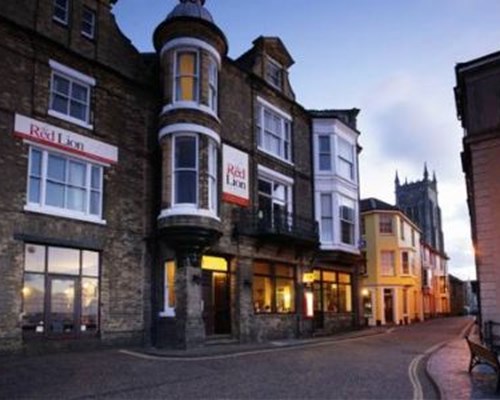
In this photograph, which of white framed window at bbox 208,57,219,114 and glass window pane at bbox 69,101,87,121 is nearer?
glass window pane at bbox 69,101,87,121

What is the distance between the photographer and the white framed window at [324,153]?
2909 centimetres

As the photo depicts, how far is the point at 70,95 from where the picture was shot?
1873 cm

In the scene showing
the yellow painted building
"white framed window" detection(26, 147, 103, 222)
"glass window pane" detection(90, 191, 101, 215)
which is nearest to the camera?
"white framed window" detection(26, 147, 103, 222)

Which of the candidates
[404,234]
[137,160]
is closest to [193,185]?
[137,160]

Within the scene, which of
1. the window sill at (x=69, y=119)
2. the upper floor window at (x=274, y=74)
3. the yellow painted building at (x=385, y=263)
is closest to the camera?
the window sill at (x=69, y=119)

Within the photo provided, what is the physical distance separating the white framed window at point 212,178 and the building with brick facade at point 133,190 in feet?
0.37

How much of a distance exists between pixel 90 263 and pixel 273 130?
37.7ft

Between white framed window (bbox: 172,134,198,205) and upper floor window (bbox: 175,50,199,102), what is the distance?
159 centimetres

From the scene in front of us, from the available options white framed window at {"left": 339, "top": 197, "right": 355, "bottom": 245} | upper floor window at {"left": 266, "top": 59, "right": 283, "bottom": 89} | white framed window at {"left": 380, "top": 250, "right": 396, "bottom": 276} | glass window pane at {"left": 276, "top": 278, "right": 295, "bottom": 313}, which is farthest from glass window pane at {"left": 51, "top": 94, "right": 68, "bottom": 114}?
white framed window at {"left": 380, "top": 250, "right": 396, "bottom": 276}

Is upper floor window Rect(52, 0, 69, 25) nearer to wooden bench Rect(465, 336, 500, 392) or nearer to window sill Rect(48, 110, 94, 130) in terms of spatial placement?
window sill Rect(48, 110, 94, 130)

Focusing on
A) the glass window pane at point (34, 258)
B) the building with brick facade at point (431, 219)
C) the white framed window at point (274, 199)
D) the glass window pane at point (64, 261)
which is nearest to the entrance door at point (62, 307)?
the glass window pane at point (64, 261)

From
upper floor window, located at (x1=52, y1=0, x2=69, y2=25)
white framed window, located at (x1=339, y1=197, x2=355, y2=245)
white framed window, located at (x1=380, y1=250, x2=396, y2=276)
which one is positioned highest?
upper floor window, located at (x1=52, y1=0, x2=69, y2=25)

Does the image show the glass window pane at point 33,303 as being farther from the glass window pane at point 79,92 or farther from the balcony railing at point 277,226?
the balcony railing at point 277,226

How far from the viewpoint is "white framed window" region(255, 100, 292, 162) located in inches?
1007
